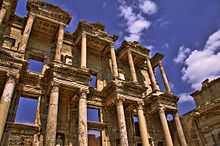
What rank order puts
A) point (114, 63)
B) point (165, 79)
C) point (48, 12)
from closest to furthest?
Result: point (48, 12) < point (114, 63) < point (165, 79)

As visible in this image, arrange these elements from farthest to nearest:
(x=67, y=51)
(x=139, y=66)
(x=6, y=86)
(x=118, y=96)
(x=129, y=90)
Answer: (x=139, y=66) → (x=67, y=51) → (x=129, y=90) → (x=118, y=96) → (x=6, y=86)

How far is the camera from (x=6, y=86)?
12016 millimetres

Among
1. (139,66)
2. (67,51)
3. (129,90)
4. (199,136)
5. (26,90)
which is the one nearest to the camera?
(26,90)

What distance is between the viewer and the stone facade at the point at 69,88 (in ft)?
42.2

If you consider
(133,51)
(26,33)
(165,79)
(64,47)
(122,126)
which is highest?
(133,51)

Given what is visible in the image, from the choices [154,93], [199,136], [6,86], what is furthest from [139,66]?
[6,86]

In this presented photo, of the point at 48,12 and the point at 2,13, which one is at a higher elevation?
the point at 48,12

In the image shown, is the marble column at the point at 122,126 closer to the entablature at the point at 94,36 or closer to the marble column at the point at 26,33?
the entablature at the point at 94,36

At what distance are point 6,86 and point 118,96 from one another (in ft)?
26.8

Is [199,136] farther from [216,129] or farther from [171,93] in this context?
[171,93]

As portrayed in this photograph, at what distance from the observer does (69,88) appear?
47.9 feet

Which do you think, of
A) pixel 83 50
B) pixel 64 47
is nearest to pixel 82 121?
pixel 83 50

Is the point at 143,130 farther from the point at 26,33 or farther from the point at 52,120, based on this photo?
the point at 26,33

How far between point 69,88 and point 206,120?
1525 cm
